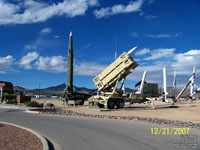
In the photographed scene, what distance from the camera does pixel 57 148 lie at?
21.0ft

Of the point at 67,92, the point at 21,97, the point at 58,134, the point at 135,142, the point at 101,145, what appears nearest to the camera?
the point at 101,145

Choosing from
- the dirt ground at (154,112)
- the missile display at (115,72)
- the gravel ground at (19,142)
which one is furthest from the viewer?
the missile display at (115,72)

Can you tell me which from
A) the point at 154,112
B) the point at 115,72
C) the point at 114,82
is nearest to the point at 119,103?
the point at 114,82

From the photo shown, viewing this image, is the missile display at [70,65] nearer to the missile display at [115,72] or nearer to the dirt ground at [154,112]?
the missile display at [115,72]

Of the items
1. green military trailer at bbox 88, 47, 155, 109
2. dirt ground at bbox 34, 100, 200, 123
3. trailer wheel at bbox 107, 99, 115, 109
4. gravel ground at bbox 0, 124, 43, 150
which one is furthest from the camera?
trailer wheel at bbox 107, 99, 115, 109

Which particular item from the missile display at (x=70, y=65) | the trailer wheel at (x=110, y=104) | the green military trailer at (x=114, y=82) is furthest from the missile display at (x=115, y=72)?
the missile display at (x=70, y=65)

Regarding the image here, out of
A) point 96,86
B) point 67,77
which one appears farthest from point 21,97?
point 96,86

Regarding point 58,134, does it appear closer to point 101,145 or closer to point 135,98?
point 101,145

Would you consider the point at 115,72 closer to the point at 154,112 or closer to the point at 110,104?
the point at 110,104

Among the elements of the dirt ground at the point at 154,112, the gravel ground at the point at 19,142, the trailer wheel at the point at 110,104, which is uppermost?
the trailer wheel at the point at 110,104

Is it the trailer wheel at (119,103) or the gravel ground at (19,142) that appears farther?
the trailer wheel at (119,103)

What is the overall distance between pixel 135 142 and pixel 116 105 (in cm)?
1620

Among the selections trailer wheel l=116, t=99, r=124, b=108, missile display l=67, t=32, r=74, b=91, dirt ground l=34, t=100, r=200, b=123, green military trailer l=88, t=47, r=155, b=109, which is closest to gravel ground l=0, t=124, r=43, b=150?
dirt ground l=34, t=100, r=200, b=123

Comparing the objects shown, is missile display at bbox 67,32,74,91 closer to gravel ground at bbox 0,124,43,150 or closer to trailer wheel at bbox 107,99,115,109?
trailer wheel at bbox 107,99,115,109
